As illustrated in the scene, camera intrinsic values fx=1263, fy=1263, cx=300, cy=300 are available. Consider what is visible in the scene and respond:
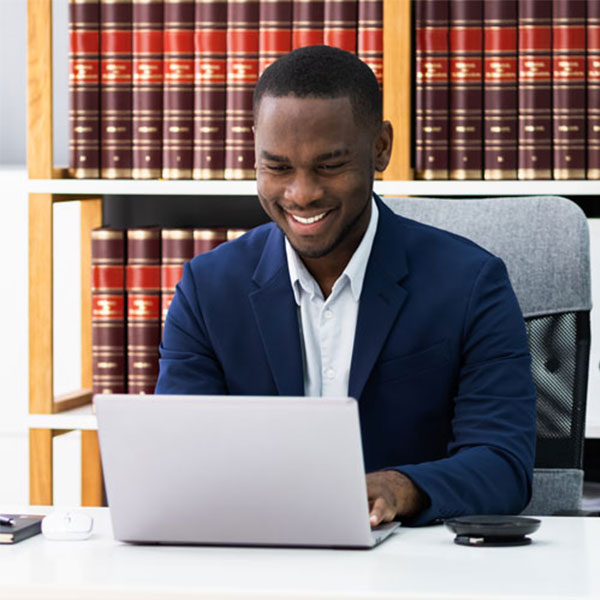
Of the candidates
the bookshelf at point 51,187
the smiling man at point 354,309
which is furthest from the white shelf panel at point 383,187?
the smiling man at point 354,309

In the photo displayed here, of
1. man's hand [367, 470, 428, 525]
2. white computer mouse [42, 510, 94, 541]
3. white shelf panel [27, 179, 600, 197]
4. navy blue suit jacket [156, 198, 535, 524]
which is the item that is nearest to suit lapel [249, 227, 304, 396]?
navy blue suit jacket [156, 198, 535, 524]

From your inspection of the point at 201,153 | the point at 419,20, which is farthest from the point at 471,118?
the point at 201,153

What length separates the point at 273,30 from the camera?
2277mm

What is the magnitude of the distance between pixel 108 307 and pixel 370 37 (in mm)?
695

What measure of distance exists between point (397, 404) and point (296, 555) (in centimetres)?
44

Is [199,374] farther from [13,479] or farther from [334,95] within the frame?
[13,479]

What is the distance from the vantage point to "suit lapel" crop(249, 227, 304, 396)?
1.55 metres

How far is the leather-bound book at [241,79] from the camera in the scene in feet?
7.50

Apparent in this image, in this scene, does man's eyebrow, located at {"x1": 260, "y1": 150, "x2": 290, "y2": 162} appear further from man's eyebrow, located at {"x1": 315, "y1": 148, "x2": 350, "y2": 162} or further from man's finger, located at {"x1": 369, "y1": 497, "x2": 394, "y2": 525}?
man's finger, located at {"x1": 369, "y1": 497, "x2": 394, "y2": 525}

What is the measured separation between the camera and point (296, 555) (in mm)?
1132

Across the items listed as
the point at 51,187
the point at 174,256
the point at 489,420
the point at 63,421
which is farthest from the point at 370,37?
the point at 489,420

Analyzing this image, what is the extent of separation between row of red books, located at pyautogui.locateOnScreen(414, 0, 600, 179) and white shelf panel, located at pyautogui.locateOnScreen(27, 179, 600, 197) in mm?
33

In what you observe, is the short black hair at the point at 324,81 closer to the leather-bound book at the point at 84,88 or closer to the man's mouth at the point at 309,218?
the man's mouth at the point at 309,218

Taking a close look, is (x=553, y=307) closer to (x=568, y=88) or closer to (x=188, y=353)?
(x=188, y=353)
